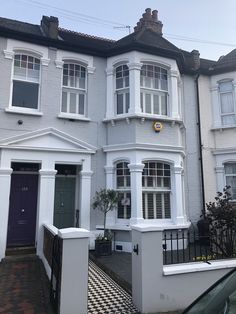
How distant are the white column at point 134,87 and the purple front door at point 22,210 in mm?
4247

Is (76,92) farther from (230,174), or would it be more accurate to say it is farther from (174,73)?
(230,174)

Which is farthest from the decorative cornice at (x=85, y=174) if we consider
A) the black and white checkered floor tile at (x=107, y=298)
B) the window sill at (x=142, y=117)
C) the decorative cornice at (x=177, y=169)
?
the black and white checkered floor tile at (x=107, y=298)

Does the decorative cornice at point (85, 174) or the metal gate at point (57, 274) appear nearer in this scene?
the metal gate at point (57, 274)

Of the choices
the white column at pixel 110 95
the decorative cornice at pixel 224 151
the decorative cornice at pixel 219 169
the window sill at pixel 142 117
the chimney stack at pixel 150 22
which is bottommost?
the decorative cornice at pixel 219 169

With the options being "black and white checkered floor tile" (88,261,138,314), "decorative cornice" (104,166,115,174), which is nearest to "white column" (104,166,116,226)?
"decorative cornice" (104,166,115,174)

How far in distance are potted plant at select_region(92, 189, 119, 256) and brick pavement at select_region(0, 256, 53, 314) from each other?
1.87 m

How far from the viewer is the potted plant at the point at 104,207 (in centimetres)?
873

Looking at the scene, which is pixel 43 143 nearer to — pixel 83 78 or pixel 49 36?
pixel 83 78

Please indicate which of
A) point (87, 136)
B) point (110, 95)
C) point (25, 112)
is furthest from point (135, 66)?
point (25, 112)

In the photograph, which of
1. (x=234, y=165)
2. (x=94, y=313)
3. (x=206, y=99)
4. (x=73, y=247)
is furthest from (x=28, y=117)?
(x=234, y=165)

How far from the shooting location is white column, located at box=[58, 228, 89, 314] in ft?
14.5

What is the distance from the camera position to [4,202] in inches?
332

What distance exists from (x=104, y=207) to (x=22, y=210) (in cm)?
276

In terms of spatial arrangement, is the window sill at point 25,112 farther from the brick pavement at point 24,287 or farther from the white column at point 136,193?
the brick pavement at point 24,287
